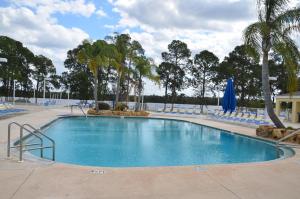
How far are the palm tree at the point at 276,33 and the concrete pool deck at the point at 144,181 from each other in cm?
643

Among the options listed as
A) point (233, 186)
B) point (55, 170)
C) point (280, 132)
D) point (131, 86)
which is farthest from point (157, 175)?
point (131, 86)

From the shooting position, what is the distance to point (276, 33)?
468 inches

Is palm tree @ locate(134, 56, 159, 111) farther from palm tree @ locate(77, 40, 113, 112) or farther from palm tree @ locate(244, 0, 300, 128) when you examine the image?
palm tree @ locate(244, 0, 300, 128)

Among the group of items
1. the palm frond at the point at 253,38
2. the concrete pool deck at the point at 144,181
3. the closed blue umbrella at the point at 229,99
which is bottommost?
the concrete pool deck at the point at 144,181

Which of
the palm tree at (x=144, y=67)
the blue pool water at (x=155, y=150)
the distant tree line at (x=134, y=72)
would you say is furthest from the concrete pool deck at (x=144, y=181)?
the palm tree at (x=144, y=67)

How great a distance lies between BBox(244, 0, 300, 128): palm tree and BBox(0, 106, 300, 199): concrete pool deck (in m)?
6.43

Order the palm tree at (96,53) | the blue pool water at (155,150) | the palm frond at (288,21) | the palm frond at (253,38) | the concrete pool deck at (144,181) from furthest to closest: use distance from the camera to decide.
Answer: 1. the palm tree at (96,53)
2. the palm frond at (253,38)
3. the palm frond at (288,21)
4. the blue pool water at (155,150)
5. the concrete pool deck at (144,181)

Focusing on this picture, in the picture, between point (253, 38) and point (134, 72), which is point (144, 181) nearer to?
point (253, 38)

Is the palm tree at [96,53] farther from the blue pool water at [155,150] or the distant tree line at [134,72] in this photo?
the blue pool water at [155,150]

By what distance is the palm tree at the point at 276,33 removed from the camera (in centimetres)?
1166

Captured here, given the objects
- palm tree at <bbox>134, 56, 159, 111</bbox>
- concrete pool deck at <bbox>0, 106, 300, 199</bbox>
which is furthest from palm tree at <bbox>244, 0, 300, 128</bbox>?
palm tree at <bbox>134, 56, 159, 111</bbox>

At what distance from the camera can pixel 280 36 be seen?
11867 mm

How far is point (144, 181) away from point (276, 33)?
9080 mm

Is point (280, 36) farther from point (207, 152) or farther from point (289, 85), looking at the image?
point (207, 152)
